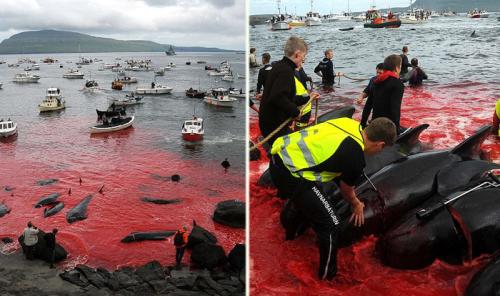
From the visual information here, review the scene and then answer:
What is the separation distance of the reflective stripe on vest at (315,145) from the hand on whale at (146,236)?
774 inches

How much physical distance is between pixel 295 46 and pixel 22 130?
60.1 metres

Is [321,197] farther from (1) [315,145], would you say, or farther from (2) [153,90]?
(2) [153,90]

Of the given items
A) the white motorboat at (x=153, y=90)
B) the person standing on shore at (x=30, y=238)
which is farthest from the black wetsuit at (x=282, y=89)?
the white motorboat at (x=153, y=90)

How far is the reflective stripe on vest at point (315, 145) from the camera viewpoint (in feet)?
12.7

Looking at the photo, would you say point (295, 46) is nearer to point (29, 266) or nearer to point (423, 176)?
point (423, 176)

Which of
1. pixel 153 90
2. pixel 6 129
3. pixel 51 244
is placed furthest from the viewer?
pixel 153 90

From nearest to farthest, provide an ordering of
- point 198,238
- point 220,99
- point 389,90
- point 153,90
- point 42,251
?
point 389,90, point 42,251, point 198,238, point 220,99, point 153,90

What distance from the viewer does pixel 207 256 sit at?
18.2m

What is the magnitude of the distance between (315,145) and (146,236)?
798 inches

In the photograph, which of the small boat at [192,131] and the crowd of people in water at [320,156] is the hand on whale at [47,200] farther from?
the crowd of people in water at [320,156]

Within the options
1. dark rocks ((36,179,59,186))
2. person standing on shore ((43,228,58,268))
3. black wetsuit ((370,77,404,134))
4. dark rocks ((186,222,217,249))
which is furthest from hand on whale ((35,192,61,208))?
black wetsuit ((370,77,404,134))

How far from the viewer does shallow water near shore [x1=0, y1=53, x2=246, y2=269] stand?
23.1 metres

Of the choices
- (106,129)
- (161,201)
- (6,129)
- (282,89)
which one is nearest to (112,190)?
(161,201)

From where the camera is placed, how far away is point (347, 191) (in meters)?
4.11
